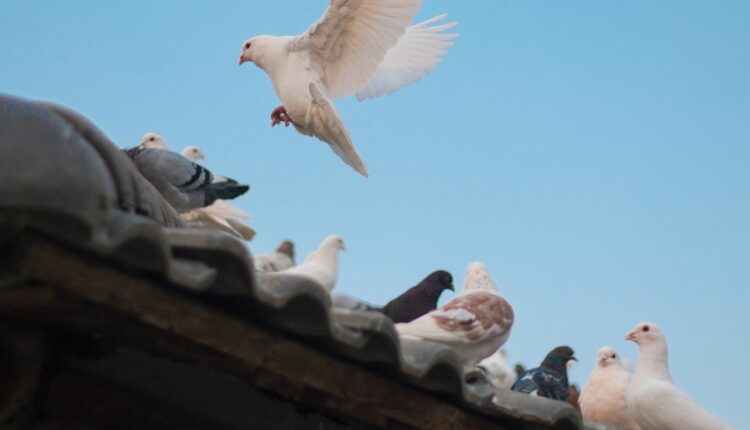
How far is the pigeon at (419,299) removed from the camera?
7938mm

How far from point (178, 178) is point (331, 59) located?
276cm

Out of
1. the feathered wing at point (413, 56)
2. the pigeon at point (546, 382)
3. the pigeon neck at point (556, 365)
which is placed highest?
the feathered wing at point (413, 56)

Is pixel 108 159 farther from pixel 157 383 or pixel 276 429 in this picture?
pixel 276 429

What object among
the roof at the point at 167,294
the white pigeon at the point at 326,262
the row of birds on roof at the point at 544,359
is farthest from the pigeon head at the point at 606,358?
the roof at the point at 167,294

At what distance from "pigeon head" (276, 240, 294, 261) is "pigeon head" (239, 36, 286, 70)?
7.87 ft

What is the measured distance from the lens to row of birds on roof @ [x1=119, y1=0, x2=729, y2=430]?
736cm

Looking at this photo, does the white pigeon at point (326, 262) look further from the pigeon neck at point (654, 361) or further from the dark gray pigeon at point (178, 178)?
the pigeon neck at point (654, 361)

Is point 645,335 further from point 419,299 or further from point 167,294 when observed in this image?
point 167,294

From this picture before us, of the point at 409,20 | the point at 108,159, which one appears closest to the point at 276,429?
the point at 108,159

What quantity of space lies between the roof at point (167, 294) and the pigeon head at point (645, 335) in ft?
19.3

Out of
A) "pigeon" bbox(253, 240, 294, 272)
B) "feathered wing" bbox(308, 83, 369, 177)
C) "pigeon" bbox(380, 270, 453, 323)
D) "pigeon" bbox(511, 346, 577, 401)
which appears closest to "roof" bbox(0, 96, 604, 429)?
"pigeon" bbox(511, 346, 577, 401)

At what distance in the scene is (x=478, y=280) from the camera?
850 centimetres

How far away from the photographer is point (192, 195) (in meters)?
10.2

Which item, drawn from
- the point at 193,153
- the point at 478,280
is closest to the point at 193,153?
the point at 193,153
